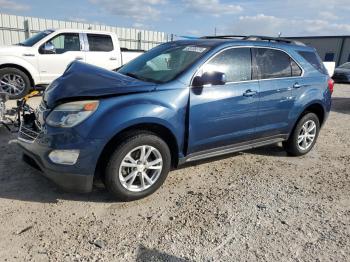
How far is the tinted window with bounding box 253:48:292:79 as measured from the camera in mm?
4684

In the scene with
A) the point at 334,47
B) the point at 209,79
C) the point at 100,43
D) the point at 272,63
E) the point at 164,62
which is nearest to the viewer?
the point at 209,79

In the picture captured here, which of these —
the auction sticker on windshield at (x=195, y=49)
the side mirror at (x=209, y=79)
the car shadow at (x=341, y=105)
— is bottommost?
the car shadow at (x=341, y=105)

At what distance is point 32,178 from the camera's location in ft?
13.6

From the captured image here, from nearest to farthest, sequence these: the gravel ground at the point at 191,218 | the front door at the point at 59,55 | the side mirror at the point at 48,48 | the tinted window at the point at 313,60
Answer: the gravel ground at the point at 191,218 → the tinted window at the point at 313,60 → the side mirror at the point at 48,48 → the front door at the point at 59,55

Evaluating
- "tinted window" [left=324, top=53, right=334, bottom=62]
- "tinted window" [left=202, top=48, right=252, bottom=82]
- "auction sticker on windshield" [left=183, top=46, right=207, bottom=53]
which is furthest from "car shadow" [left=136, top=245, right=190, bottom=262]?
"tinted window" [left=324, top=53, right=334, bottom=62]

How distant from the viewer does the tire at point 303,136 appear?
5.39 m

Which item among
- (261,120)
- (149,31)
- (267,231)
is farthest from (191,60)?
(149,31)

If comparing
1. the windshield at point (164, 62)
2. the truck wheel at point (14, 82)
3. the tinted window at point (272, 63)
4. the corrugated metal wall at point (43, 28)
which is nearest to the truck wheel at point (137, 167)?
the windshield at point (164, 62)

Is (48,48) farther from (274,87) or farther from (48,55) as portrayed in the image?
(274,87)

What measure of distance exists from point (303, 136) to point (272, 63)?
1.44 metres

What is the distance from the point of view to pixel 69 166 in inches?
132

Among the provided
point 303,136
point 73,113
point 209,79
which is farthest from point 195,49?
point 303,136

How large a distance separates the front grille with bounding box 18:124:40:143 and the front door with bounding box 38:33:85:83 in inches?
213

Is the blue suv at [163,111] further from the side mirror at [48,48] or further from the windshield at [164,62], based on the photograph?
the side mirror at [48,48]
